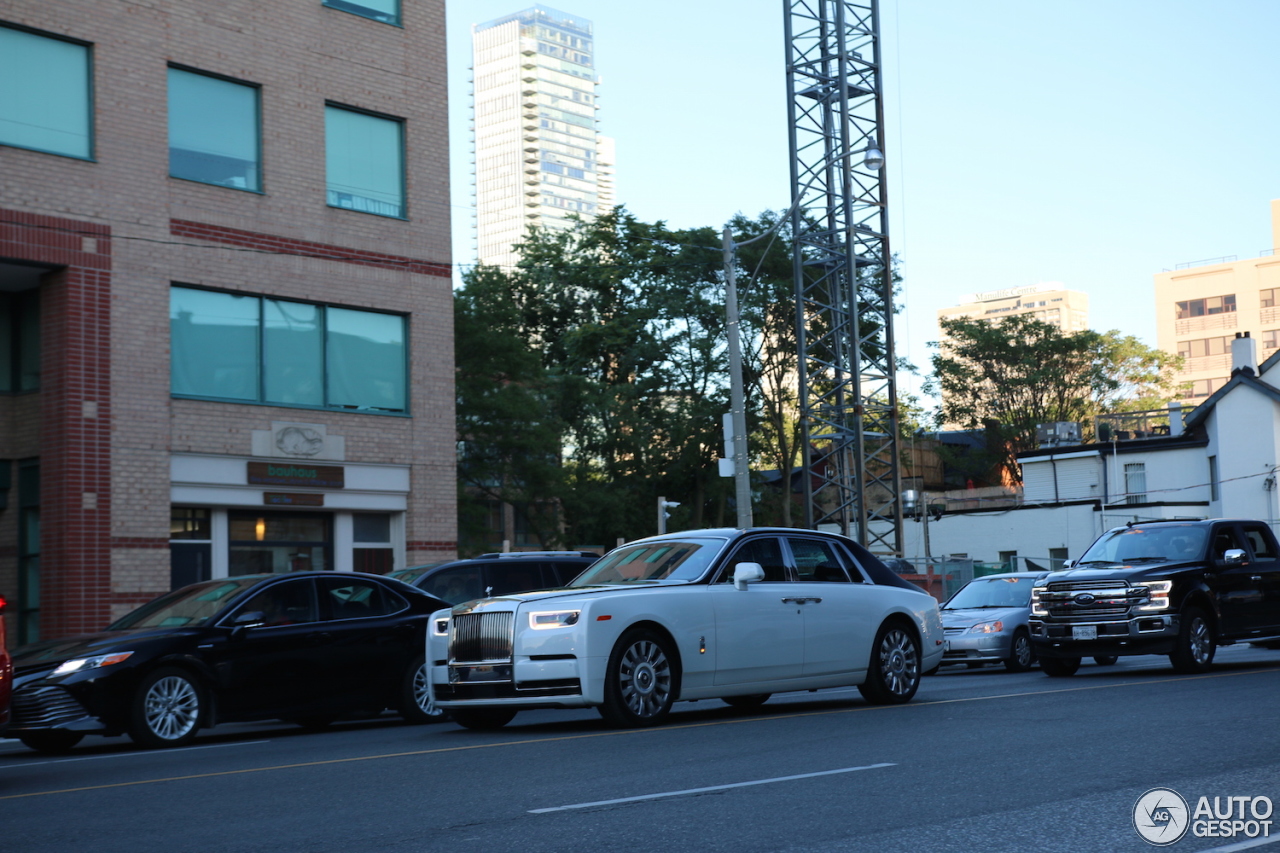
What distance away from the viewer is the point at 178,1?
23.7 metres

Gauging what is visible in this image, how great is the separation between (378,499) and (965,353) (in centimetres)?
5165

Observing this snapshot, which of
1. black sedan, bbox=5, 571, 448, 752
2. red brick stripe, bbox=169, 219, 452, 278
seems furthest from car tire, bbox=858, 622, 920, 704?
red brick stripe, bbox=169, 219, 452, 278

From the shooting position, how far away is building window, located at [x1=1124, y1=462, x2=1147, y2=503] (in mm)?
54531

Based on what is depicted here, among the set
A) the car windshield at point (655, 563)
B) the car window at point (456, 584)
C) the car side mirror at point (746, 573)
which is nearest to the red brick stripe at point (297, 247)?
the car window at point (456, 584)

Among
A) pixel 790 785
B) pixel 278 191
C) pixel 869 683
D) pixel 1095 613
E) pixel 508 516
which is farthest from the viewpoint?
pixel 508 516

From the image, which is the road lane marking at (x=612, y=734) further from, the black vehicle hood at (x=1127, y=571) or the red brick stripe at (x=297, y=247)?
the red brick stripe at (x=297, y=247)

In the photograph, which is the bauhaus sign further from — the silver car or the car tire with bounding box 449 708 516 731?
the car tire with bounding box 449 708 516 731

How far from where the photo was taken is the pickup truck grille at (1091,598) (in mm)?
16859

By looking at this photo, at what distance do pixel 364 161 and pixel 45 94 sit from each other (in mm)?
5826

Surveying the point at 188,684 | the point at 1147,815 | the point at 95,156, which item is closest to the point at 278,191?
the point at 95,156

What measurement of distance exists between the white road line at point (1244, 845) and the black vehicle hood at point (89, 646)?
9226 mm

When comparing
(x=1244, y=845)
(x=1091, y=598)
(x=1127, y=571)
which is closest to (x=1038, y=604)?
(x=1091, y=598)

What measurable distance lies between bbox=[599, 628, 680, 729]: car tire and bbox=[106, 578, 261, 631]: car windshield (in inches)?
158

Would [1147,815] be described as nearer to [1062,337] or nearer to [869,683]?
[869,683]
